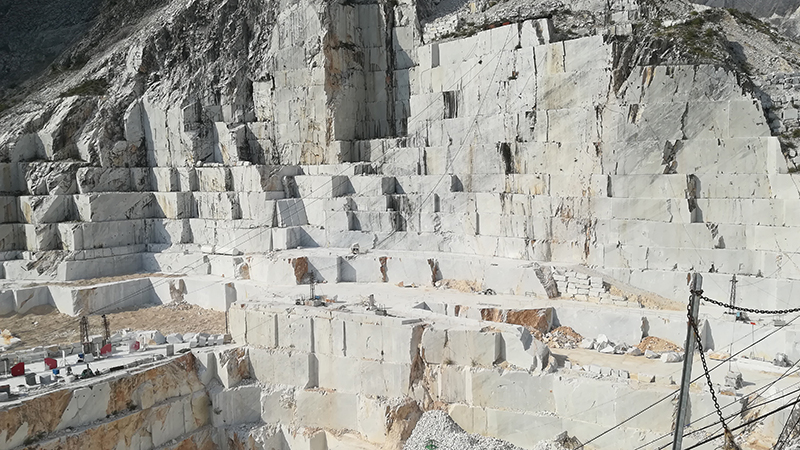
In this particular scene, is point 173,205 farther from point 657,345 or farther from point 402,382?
point 657,345

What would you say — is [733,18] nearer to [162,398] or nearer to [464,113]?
[464,113]

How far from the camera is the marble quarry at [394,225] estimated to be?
1242 centimetres

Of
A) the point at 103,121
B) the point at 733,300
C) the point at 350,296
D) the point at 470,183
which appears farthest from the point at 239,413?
the point at 103,121

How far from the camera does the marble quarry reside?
12422mm

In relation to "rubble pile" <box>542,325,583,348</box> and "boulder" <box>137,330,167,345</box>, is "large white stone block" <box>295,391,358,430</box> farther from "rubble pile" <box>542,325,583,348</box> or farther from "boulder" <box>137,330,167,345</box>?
"rubble pile" <box>542,325,583,348</box>

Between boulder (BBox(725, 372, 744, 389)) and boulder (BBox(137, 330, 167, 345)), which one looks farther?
boulder (BBox(137, 330, 167, 345))

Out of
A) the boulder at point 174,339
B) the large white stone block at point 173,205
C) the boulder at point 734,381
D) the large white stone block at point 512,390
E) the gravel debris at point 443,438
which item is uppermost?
the large white stone block at point 173,205

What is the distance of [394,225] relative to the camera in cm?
1911

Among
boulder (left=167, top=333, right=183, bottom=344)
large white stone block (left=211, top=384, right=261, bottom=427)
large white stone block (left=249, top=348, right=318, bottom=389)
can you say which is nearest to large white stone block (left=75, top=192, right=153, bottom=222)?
boulder (left=167, top=333, right=183, bottom=344)

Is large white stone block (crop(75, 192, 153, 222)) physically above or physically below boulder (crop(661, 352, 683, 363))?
above

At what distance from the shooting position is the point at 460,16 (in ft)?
71.6

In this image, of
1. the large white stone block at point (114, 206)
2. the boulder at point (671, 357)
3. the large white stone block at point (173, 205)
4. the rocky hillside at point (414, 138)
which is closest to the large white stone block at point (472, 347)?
the boulder at point (671, 357)

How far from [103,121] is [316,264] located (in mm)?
10603

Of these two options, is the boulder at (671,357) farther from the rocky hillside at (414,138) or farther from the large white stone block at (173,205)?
the large white stone block at (173,205)
